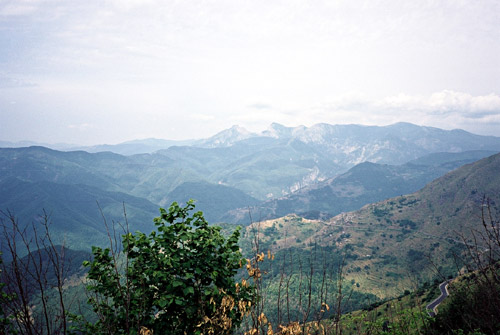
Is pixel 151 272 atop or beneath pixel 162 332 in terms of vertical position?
atop

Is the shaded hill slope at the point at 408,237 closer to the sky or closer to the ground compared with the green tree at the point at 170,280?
closer to the ground

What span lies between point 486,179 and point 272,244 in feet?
466

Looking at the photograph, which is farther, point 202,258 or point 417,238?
point 417,238

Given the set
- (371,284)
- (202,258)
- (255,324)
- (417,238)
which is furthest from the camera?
(417,238)

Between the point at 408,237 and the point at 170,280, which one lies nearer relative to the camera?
the point at 170,280

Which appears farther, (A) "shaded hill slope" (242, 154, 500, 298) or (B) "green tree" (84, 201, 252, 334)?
(A) "shaded hill slope" (242, 154, 500, 298)

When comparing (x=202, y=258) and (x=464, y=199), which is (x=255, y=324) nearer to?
(x=202, y=258)


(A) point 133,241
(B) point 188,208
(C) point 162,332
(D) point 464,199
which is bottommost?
(D) point 464,199

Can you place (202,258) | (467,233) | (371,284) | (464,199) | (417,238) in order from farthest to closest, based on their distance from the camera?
(464,199), (417,238), (467,233), (371,284), (202,258)

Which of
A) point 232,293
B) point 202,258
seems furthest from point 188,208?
point 232,293

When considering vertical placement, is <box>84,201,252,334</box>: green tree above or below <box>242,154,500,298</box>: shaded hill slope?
above

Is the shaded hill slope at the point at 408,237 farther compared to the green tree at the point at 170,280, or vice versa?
the shaded hill slope at the point at 408,237

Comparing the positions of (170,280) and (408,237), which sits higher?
(170,280)

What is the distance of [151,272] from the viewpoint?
30.8 ft
